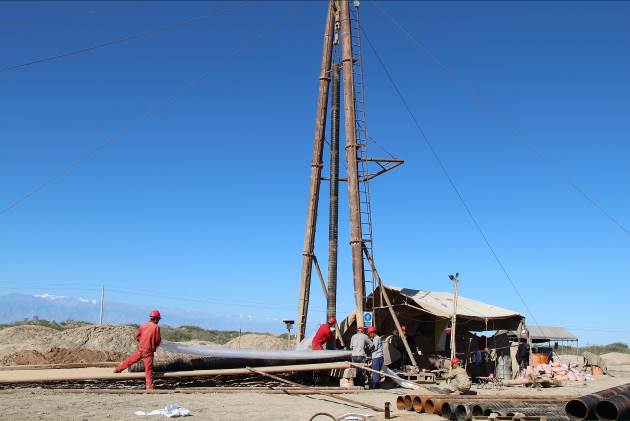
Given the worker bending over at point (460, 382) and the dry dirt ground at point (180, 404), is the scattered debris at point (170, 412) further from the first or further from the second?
the worker bending over at point (460, 382)

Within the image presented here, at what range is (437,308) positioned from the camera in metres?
19.7

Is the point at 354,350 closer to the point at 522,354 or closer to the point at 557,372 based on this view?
the point at 522,354

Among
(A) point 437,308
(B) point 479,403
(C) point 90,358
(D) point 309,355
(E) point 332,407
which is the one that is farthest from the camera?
(A) point 437,308

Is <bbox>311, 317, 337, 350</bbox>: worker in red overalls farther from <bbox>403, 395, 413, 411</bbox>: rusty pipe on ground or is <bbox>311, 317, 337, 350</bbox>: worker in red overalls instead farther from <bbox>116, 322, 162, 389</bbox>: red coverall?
<bbox>403, 395, 413, 411</bbox>: rusty pipe on ground

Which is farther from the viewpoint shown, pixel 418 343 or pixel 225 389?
pixel 418 343

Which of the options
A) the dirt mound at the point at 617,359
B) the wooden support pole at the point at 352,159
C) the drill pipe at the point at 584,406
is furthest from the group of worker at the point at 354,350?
the dirt mound at the point at 617,359

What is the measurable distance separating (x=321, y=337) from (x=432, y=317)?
6.13m

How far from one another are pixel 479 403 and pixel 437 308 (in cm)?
904

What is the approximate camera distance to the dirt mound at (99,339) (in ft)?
70.4

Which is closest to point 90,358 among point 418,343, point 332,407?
point 332,407

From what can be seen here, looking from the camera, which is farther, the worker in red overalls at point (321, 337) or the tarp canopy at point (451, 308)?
the tarp canopy at point (451, 308)

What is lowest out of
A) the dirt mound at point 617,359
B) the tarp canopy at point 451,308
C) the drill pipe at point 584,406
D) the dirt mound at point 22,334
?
the dirt mound at point 617,359

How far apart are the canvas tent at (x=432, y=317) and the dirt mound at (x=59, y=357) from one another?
7718 millimetres

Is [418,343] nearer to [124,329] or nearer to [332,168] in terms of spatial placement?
[332,168]
